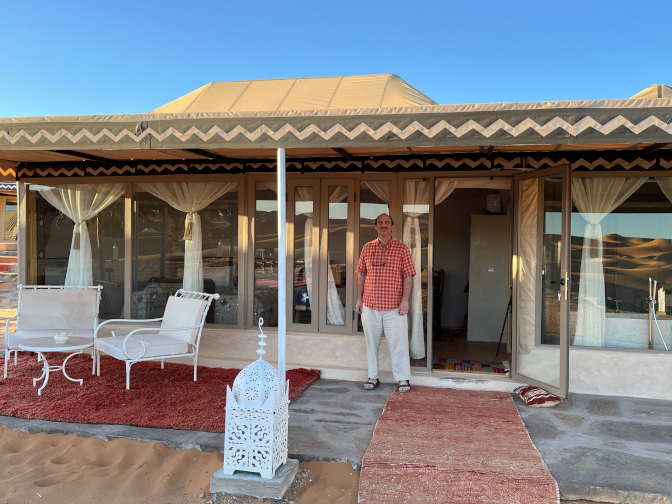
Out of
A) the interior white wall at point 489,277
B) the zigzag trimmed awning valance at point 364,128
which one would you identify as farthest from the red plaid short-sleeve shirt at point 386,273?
the interior white wall at point 489,277

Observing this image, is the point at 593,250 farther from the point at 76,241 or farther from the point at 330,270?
the point at 76,241

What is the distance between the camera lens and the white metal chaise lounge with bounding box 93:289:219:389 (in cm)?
482

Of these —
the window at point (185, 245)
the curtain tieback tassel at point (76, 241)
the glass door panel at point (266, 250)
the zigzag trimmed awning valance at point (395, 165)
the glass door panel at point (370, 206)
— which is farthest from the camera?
the curtain tieback tassel at point (76, 241)

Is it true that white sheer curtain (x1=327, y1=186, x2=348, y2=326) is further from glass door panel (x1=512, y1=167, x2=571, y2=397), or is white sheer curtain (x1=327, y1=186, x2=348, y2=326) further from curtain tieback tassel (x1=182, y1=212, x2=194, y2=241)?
glass door panel (x1=512, y1=167, x2=571, y2=397)

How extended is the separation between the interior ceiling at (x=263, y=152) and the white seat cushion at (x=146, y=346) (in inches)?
70.8

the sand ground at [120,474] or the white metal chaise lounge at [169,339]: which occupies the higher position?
the white metal chaise lounge at [169,339]

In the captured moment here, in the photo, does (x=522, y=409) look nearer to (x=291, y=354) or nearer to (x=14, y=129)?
(x=291, y=354)

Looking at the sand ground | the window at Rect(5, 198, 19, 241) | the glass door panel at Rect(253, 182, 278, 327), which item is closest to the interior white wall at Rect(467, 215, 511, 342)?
the glass door panel at Rect(253, 182, 278, 327)

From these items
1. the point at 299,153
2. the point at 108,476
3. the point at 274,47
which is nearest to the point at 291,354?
the point at 299,153

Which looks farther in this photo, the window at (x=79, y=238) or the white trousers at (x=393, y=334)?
the window at (x=79, y=238)

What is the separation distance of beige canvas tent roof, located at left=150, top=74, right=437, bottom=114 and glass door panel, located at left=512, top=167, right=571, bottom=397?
141 cm

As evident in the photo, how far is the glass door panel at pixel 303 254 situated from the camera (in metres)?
5.65

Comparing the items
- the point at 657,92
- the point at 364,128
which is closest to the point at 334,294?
the point at 364,128

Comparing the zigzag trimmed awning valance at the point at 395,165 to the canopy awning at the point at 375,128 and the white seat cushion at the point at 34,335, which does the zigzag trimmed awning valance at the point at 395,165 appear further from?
the white seat cushion at the point at 34,335
